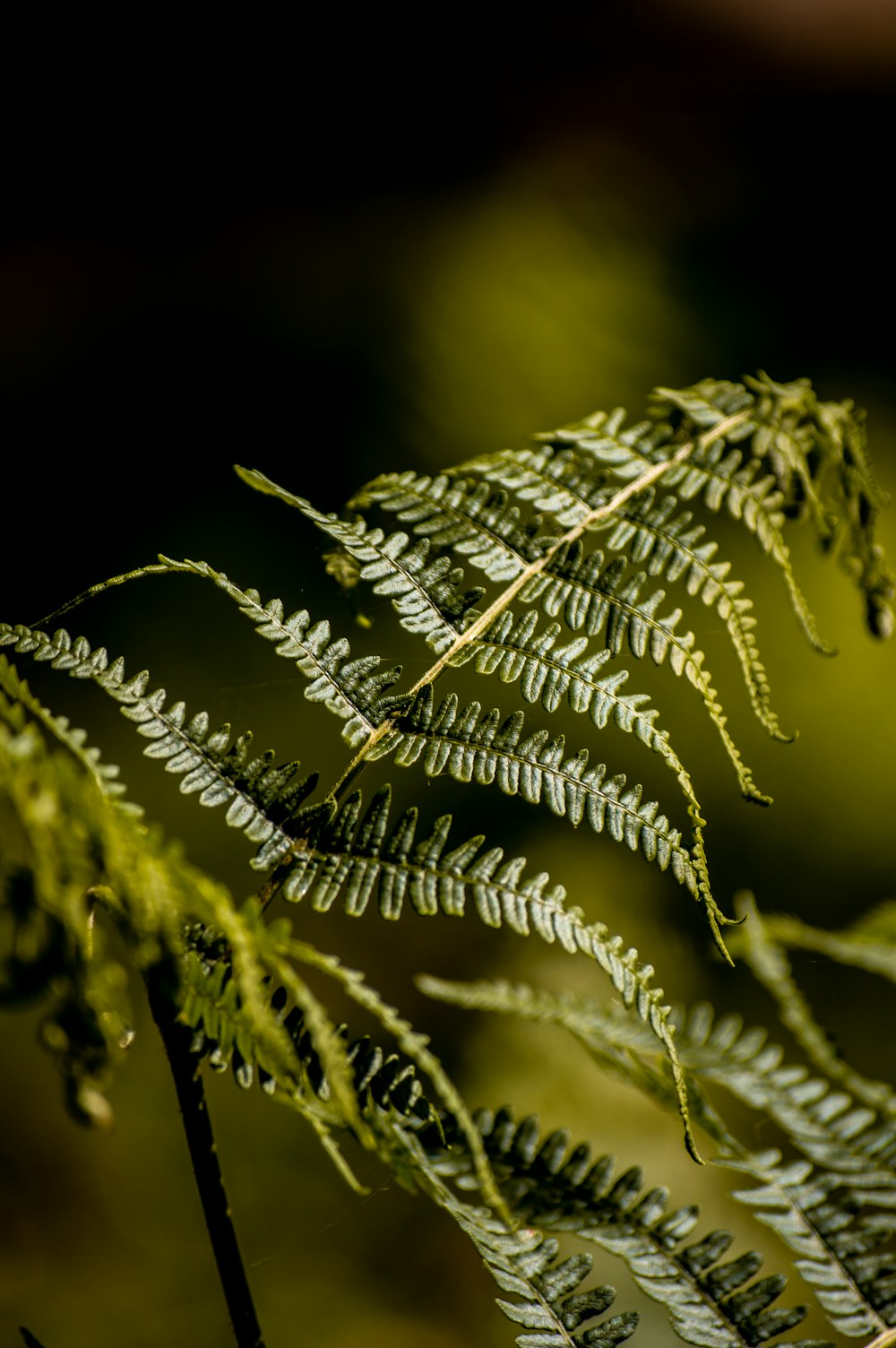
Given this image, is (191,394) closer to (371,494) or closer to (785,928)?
(371,494)

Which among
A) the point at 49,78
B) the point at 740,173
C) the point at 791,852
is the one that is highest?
the point at 740,173

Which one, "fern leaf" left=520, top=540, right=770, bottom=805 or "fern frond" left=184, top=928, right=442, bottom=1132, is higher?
"fern leaf" left=520, top=540, right=770, bottom=805

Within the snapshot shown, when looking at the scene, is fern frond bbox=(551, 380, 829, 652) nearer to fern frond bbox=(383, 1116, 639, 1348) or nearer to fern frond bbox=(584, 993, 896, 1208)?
fern frond bbox=(584, 993, 896, 1208)

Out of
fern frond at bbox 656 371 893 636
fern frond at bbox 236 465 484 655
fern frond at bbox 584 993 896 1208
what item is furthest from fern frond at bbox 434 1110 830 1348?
fern frond at bbox 656 371 893 636

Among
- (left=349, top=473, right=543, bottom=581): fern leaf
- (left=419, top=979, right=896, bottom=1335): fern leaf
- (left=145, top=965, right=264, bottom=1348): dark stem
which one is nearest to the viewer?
(left=145, top=965, right=264, bottom=1348): dark stem

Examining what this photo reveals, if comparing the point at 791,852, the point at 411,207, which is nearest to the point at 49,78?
the point at 411,207

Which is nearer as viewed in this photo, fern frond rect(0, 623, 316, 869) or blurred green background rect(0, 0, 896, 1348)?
fern frond rect(0, 623, 316, 869)
